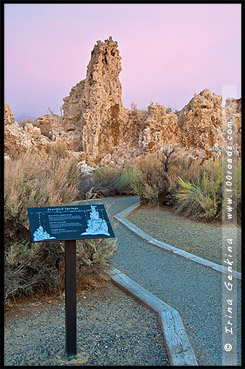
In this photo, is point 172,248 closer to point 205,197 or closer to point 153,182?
point 205,197

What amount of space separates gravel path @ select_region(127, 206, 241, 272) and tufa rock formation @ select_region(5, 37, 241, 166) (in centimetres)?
1107

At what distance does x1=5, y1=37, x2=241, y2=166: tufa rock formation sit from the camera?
68.4 ft

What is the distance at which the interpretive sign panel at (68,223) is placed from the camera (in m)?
2.86

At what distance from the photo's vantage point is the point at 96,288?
4305 mm

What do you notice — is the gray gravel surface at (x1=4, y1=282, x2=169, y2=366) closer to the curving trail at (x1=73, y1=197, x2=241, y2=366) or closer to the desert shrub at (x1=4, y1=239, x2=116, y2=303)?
the desert shrub at (x1=4, y1=239, x2=116, y2=303)

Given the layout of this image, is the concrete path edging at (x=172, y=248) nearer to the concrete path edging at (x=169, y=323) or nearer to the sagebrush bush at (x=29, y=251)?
the concrete path edging at (x=169, y=323)

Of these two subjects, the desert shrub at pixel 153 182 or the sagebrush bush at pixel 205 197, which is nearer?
the sagebrush bush at pixel 205 197

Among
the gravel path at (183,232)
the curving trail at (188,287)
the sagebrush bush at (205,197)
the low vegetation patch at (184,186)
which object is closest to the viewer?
the curving trail at (188,287)

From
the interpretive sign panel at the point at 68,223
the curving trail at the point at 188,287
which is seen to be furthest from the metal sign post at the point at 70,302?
the curving trail at the point at 188,287

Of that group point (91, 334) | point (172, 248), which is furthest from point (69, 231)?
point (172, 248)

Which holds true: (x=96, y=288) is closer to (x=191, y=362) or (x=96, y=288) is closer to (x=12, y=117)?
(x=191, y=362)

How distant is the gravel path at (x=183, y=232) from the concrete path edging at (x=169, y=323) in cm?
188
